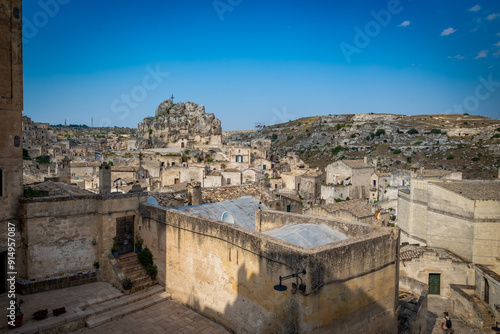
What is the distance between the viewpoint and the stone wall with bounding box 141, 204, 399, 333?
713 cm

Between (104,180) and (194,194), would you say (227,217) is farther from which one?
(104,180)

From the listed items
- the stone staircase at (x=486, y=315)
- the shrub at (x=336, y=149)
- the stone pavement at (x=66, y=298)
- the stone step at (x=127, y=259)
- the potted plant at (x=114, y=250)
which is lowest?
the stone staircase at (x=486, y=315)

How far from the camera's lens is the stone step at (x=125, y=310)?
957cm

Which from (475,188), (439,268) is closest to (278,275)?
(439,268)

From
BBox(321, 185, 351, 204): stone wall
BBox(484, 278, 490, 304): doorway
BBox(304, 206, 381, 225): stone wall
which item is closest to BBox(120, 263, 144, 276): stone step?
BBox(304, 206, 381, 225): stone wall

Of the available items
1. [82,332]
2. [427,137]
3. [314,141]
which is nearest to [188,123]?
[314,141]

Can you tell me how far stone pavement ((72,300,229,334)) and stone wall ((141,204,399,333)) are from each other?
274mm

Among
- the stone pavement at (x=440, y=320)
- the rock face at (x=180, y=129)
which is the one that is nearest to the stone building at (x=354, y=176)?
the stone pavement at (x=440, y=320)

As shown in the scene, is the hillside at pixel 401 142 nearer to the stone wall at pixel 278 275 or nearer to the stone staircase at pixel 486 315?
the stone staircase at pixel 486 315

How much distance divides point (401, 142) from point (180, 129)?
55834 millimetres

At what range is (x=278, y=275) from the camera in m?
7.58

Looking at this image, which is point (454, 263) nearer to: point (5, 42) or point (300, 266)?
point (300, 266)

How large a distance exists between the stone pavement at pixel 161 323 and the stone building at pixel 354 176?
3781 cm

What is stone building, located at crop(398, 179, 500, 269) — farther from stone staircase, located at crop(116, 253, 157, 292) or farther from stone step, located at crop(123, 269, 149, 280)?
stone step, located at crop(123, 269, 149, 280)
